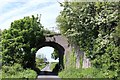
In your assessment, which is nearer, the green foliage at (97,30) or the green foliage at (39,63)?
the green foliage at (97,30)

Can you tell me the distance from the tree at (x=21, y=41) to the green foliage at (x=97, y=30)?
19.7 feet

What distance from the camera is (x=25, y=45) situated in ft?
94.3

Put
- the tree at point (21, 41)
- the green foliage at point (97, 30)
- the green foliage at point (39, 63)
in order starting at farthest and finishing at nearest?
the green foliage at point (39, 63) < the tree at point (21, 41) < the green foliage at point (97, 30)

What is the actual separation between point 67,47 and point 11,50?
5.16m

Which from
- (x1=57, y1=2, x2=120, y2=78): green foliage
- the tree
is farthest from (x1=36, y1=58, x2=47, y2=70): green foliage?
(x1=57, y1=2, x2=120, y2=78): green foliage

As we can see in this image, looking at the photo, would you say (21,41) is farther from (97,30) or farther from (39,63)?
(39,63)

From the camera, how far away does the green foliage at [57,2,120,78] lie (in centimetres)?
1799

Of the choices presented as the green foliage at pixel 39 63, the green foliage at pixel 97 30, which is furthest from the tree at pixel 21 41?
the green foliage at pixel 39 63

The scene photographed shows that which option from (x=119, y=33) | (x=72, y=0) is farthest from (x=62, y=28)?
(x=119, y=33)

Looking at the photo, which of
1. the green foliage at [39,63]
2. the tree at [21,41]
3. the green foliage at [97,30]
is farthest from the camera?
the green foliage at [39,63]

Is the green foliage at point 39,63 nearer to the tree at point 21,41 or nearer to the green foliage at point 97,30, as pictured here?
the tree at point 21,41

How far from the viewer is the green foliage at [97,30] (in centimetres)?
1799

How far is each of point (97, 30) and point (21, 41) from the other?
10.3m

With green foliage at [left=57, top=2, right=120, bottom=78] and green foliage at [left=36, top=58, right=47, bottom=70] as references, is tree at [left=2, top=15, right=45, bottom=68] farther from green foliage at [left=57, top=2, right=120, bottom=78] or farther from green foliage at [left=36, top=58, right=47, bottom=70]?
green foliage at [left=36, top=58, right=47, bottom=70]
